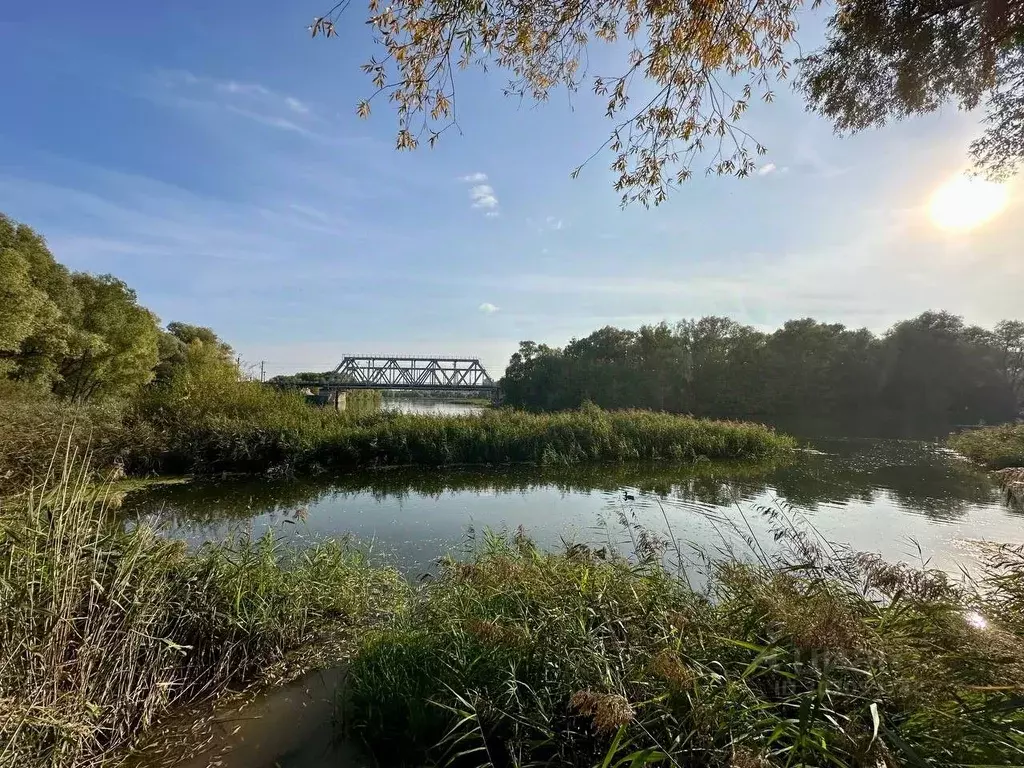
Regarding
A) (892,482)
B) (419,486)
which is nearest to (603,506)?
(419,486)

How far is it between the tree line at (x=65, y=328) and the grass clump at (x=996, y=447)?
73.7 ft

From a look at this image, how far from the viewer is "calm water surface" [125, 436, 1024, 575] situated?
6.82m

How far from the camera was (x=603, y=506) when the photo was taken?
29.8 feet

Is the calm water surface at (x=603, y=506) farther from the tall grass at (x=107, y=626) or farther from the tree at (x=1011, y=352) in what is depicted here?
the tree at (x=1011, y=352)

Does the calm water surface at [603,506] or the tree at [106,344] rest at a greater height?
the tree at [106,344]

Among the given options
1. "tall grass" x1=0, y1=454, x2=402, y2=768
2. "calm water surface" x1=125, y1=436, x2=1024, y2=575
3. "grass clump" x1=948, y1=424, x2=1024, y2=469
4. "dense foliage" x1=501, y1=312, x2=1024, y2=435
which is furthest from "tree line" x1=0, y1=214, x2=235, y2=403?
"dense foliage" x1=501, y1=312, x2=1024, y2=435

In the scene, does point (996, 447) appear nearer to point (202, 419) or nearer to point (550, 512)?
point (550, 512)

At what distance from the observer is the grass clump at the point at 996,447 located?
45.8 ft

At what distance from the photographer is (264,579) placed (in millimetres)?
3557

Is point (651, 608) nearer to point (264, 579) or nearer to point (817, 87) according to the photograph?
point (264, 579)

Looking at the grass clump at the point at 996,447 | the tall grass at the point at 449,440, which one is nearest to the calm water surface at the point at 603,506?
the tall grass at the point at 449,440

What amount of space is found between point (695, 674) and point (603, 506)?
293 inches

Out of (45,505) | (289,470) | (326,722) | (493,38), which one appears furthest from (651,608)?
(289,470)

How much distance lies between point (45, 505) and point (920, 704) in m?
3.73
